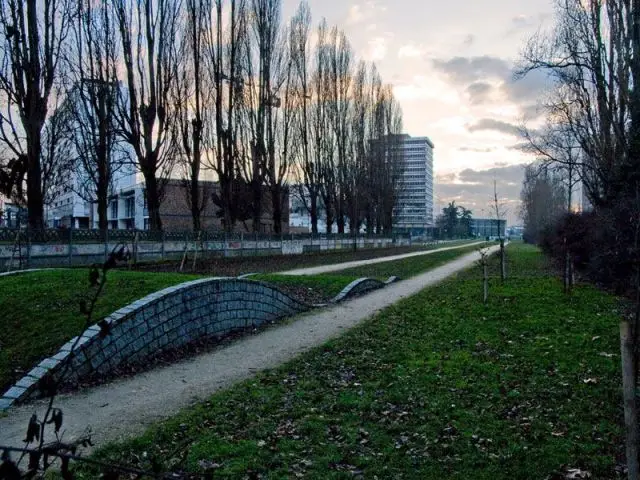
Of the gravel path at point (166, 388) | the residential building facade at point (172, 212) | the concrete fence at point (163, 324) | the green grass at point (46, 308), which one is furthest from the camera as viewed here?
the residential building facade at point (172, 212)

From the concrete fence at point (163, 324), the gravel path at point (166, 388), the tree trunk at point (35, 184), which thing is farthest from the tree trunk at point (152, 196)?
the gravel path at point (166, 388)

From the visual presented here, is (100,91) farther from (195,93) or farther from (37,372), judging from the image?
(37,372)

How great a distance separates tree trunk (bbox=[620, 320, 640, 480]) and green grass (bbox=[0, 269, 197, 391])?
646 centimetres

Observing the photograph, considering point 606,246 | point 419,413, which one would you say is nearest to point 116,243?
point 419,413

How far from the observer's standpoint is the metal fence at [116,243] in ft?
Answer: 60.1

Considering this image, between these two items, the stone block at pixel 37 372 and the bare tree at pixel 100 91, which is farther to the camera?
the bare tree at pixel 100 91

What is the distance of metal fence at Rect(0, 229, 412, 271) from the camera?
60.1 ft

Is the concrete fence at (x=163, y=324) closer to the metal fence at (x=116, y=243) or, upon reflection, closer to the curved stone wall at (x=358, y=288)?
the curved stone wall at (x=358, y=288)

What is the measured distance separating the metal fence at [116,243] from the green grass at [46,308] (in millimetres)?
1699

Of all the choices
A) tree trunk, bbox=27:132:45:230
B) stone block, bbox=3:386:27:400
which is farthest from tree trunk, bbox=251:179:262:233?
stone block, bbox=3:386:27:400

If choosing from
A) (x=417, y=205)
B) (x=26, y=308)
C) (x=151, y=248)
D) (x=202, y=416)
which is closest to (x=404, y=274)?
(x=151, y=248)

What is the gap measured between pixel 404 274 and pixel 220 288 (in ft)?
46.5

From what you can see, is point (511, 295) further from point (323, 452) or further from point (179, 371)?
point (323, 452)

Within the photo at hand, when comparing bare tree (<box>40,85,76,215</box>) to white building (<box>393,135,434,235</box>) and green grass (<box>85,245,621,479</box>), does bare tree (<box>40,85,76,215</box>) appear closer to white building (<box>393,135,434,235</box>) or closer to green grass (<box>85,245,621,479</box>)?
green grass (<box>85,245,621,479</box>)
